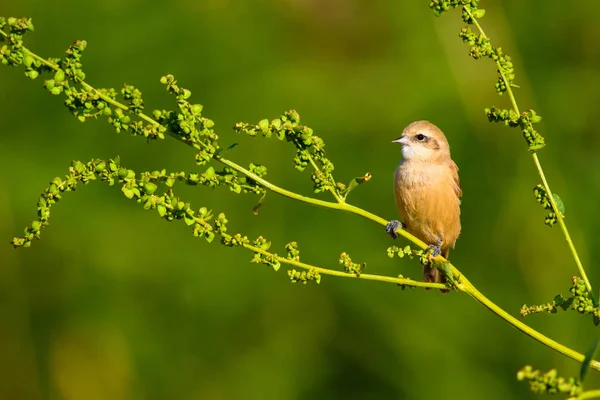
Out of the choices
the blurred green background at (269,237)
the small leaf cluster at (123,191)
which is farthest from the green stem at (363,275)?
the blurred green background at (269,237)

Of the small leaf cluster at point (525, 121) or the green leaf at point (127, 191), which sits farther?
the small leaf cluster at point (525, 121)

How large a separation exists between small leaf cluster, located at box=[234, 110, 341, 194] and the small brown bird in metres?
2.14

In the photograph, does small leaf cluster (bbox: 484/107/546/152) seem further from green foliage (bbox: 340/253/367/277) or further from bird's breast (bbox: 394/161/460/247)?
bird's breast (bbox: 394/161/460/247)

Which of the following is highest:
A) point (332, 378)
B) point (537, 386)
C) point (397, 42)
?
point (397, 42)

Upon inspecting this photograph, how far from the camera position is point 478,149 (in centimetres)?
588

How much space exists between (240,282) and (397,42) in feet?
7.65

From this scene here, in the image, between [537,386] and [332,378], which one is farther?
[332,378]

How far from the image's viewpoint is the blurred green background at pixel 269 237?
18.4ft

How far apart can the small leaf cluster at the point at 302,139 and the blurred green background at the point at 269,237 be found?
10.3 feet

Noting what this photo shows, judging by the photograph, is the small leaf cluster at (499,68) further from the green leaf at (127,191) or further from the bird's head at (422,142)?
the bird's head at (422,142)

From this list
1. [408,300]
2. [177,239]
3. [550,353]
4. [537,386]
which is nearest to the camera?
[537,386]

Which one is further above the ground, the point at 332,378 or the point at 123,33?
the point at 123,33

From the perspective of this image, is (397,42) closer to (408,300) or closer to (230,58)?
(230,58)

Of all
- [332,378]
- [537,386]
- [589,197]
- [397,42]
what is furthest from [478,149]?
[537,386]
